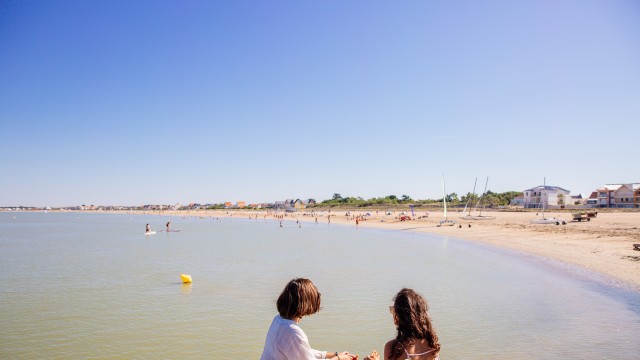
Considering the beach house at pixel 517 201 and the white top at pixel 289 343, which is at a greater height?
the beach house at pixel 517 201

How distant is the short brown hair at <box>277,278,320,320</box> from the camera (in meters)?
3.32

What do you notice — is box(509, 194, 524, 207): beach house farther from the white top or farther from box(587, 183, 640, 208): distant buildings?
the white top

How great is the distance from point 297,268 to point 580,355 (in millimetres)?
13239

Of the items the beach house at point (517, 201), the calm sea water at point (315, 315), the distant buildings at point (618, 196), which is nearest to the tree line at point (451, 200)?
the beach house at point (517, 201)

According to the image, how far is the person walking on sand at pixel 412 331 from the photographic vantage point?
10.8 ft

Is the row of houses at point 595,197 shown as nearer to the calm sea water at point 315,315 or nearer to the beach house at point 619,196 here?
the beach house at point 619,196

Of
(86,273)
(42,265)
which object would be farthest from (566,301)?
(42,265)

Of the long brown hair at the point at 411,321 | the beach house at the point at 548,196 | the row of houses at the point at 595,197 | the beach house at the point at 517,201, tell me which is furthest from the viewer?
the beach house at the point at 517,201

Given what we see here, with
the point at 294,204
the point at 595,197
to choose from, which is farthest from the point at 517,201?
the point at 294,204

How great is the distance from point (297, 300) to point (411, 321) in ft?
3.08

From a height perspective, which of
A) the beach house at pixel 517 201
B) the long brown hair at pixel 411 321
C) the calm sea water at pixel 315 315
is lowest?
the calm sea water at pixel 315 315

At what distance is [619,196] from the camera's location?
75.4 meters

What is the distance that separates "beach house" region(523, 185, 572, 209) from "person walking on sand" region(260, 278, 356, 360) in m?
86.4

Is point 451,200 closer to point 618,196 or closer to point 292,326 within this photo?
point 618,196
